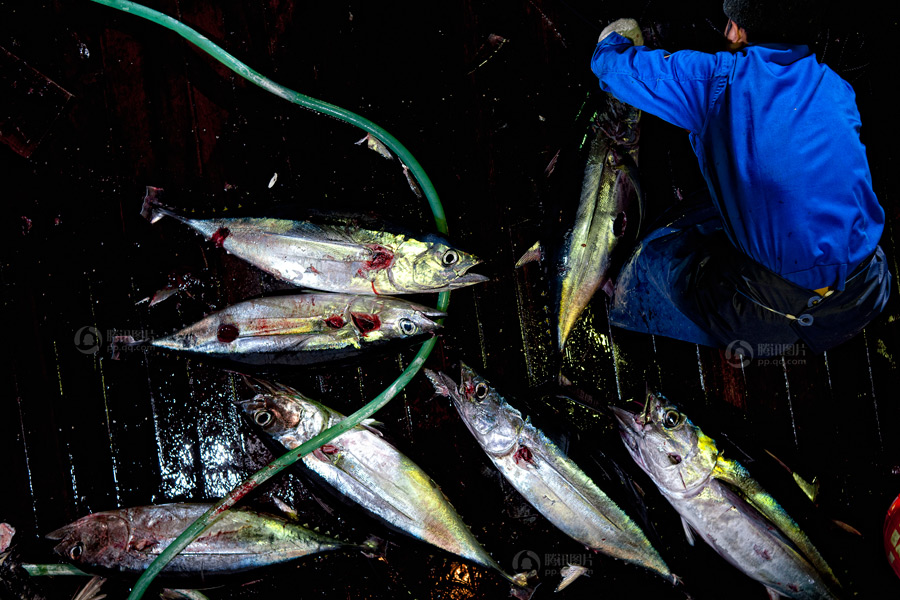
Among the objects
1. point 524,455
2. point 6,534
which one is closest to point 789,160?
point 524,455

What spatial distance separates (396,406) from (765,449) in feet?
9.40

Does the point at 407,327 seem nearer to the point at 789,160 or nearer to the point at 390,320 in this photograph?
the point at 390,320

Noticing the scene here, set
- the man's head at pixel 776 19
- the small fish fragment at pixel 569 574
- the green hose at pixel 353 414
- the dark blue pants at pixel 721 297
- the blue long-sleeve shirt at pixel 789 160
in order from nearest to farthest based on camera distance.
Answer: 1. the blue long-sleeve shirt at pixel 789 160
2. the man's head at pixel 776 19
3. the dark blue pants at pixel 721 297
4. the green hose at pixel 353 414
5. the small fish fragment at pixel 569 574

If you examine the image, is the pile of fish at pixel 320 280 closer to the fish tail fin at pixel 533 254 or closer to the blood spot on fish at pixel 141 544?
the fish tail fin at pixel 533 254

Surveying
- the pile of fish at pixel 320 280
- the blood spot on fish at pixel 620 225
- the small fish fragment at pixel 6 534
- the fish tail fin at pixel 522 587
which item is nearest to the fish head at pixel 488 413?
the pile of fish at pixel 320 280

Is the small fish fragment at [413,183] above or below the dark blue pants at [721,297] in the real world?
above


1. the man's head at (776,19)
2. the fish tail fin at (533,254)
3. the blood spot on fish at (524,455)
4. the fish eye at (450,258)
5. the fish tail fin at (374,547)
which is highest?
the man's head at (776,19)

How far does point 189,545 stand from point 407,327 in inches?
86.6

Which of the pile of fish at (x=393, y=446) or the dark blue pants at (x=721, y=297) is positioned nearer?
the dark blue pants at (x=721, y=297)

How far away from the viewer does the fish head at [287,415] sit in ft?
11.5

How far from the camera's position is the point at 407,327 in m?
3.52

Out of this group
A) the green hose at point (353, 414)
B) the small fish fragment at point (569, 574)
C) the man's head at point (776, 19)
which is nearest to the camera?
the man's head at point (776, 19)

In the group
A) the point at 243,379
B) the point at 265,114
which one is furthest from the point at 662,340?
the point at 265,114

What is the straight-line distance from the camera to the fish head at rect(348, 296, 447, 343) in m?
3.51
